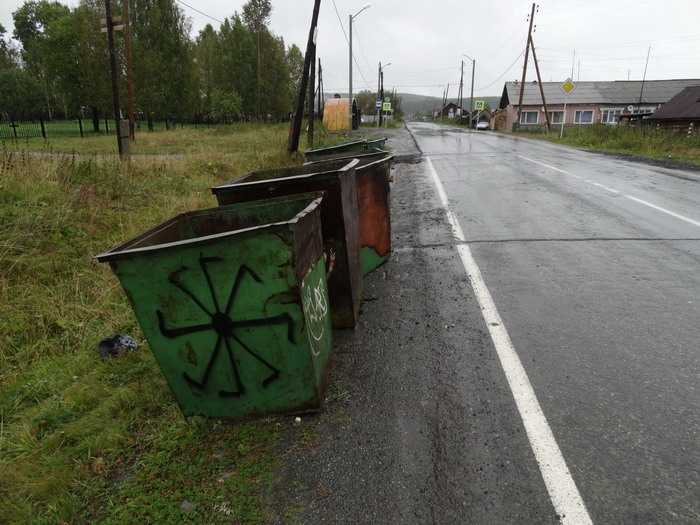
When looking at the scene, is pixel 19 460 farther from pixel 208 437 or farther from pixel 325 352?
pixel 325 352

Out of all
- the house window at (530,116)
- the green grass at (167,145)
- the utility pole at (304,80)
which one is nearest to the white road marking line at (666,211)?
the utility pole at (304,80)

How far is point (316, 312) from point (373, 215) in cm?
238

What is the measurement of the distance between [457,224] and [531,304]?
10.3ft

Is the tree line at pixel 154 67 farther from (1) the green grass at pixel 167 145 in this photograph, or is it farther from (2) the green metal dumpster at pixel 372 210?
(2) the green metal dumpster at pixel 372 210

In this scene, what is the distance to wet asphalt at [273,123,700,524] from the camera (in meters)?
2.03

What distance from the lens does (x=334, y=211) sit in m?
3.55

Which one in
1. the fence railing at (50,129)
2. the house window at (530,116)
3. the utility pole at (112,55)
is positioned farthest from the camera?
the house window at (530,116)

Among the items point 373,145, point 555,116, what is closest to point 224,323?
point 373,145

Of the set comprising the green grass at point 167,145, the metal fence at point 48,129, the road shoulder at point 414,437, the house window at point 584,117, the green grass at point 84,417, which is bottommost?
the green grass at point 84,417

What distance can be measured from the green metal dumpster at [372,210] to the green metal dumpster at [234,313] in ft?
6.24

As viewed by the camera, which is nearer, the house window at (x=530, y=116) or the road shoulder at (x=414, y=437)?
the road shoulder at (x=414, y=437)

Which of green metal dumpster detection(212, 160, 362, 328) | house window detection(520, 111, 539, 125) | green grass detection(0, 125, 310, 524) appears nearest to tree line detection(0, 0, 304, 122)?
house window detection(520, 111, 539, 125)

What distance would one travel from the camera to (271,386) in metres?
2.58

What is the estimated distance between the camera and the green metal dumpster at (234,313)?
2.28m
